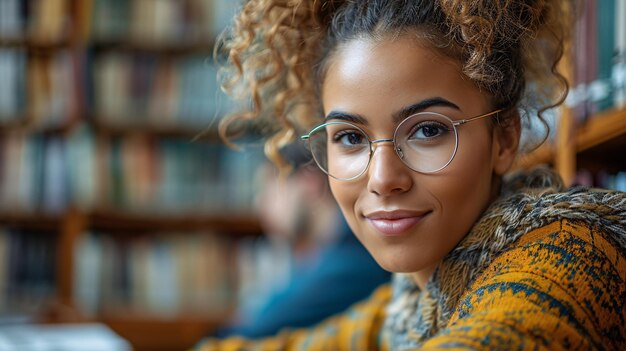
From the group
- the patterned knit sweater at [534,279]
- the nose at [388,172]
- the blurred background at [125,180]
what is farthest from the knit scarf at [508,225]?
the blurred background at [125,180]

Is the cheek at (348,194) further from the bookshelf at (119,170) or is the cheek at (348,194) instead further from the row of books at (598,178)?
the bookshelf at (119,170)

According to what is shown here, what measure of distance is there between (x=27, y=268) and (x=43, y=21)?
40.1 inches

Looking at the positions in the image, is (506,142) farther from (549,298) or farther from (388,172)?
(549,298)

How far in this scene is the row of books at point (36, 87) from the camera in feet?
9.72

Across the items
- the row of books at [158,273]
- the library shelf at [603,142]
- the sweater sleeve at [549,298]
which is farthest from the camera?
the row of books at [158,273]

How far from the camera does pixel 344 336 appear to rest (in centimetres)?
127

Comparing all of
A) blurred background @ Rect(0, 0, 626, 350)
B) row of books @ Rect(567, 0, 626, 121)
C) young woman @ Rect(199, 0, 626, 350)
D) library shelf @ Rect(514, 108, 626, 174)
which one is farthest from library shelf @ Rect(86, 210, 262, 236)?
young woman @ Rect(199, 0, 626, 350)

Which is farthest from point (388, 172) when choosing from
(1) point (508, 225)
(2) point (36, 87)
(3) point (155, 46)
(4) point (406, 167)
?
(2) point (36, 87)

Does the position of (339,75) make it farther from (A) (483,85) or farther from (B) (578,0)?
(B) (578,0)

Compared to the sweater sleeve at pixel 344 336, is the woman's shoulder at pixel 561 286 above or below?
above

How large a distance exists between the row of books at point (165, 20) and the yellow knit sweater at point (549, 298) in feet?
8.09

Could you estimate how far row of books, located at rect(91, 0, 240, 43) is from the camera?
3.03m

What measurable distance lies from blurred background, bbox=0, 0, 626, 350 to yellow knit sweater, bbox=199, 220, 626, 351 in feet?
7.22

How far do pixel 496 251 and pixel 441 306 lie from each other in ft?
0.37
